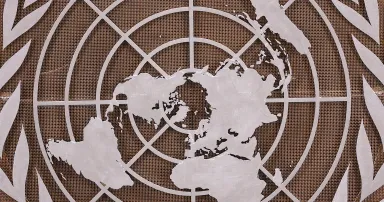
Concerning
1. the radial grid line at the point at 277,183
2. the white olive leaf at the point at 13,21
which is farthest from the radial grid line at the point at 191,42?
the white olive leaf at the point at 13,21

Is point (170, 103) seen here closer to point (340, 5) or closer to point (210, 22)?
point (210, 22)

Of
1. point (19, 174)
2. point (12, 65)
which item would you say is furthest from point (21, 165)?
point (12, 65)

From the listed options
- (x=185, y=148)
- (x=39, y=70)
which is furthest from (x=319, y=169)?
(x=39, y=70)

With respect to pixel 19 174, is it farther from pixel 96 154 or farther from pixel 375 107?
pixel 375 107

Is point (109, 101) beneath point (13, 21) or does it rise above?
beneath

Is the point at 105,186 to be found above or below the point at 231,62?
below

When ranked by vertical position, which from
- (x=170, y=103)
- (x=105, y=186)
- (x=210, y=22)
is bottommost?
(x=105, y=186)

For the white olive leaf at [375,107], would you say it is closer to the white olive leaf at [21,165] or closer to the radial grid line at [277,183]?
the radial grid line at [277,183]
